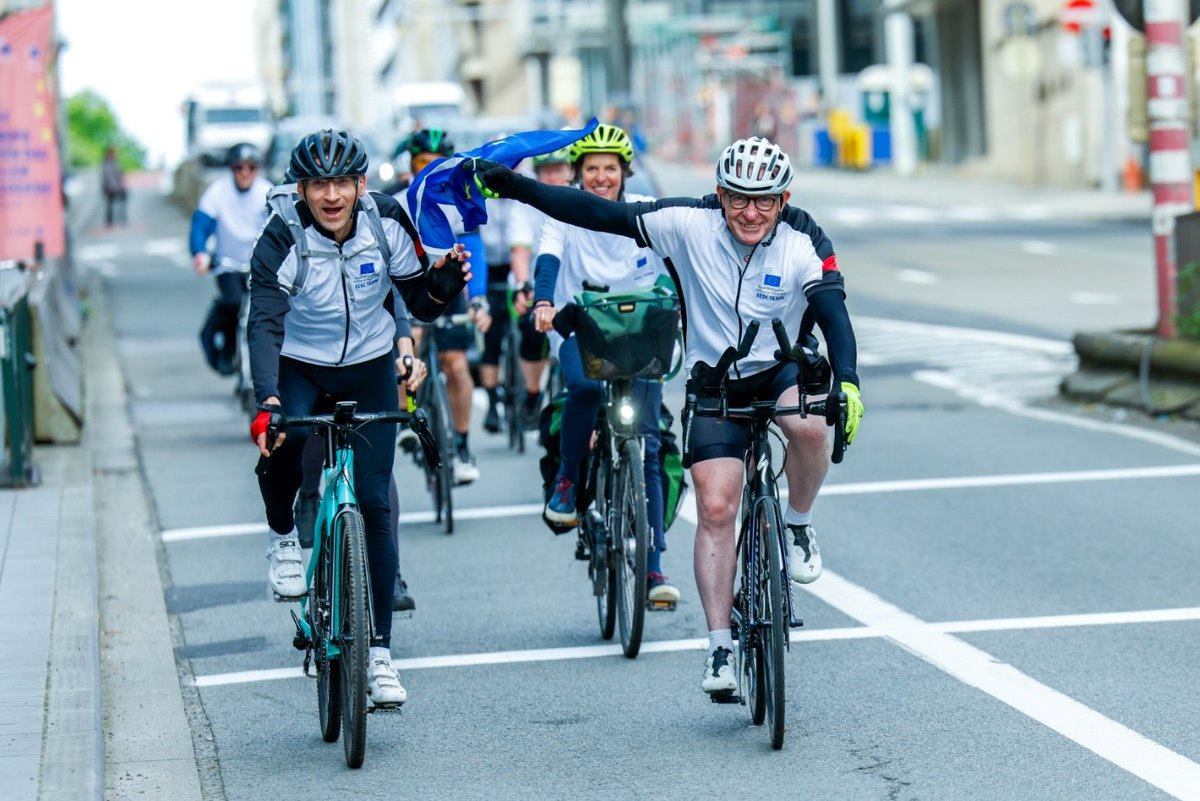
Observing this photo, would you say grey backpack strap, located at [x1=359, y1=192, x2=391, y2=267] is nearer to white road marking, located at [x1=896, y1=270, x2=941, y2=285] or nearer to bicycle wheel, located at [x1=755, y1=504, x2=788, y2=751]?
bicycle wheel, located at [x1=755, y1=504, x2=788, y2=751]

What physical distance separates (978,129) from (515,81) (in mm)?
54638

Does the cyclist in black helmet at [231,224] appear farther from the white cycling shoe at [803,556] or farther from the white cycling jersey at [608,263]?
the white cycling shoe at [803,556]

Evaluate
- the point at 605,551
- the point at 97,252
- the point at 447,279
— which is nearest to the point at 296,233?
the point at 447,279

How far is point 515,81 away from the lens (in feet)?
379

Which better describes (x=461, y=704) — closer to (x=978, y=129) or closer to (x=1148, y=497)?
(x=1148, y=497)

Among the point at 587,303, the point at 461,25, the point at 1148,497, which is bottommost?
the point at 1148,497

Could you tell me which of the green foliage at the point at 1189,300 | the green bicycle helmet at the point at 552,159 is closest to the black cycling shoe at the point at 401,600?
the green bicycle helmet at the point at 552,159

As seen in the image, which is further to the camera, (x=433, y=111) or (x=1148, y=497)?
(x=433, y=111)

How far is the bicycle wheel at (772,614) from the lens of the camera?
647cm

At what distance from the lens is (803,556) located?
23.7 ft

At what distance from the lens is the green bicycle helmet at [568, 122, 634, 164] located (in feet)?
29.2

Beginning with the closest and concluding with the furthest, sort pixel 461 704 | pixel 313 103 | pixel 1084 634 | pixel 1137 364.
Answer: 1. pixel 461 704
2. pixel 1084 634
3. pixel 1137 364
4. pixel 313 103

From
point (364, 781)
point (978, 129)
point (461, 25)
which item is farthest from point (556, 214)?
point (461, 25)

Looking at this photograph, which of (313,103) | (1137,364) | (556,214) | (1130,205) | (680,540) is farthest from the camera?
(313,103)
